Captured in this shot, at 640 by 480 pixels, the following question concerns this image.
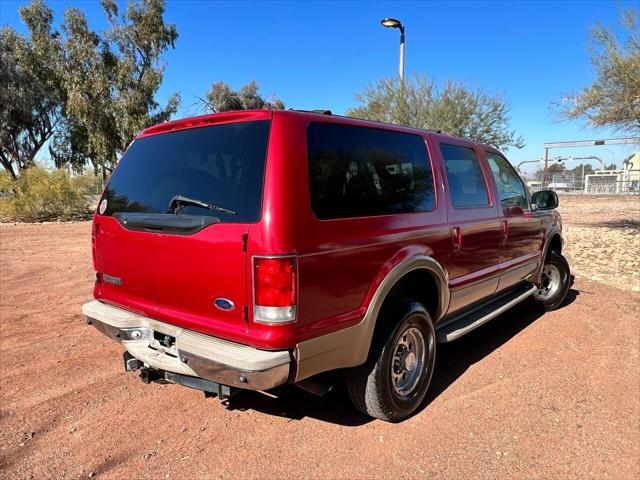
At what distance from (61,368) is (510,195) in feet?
15.2

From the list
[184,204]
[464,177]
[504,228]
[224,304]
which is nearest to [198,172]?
[184,204]

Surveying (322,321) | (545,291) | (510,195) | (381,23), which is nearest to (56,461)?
(322,321)

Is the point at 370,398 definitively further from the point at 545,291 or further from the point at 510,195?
the point at 545,291

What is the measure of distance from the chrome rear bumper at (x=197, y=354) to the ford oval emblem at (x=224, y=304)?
0.19 m

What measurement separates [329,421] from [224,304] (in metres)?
1.35

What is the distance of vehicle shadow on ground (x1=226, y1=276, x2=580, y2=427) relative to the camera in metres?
3.33

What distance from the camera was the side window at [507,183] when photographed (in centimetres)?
462

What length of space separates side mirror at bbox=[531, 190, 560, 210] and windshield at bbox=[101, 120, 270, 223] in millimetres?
3897

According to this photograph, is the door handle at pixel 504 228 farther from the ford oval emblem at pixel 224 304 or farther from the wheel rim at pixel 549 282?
the ford oval emblem at pixel 224 304

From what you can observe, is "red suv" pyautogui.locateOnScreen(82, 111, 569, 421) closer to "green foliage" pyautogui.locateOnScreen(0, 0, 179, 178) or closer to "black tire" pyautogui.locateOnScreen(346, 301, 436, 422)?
"black tire" pyautogui.locateOnScreen(346, 301, 436, 422)

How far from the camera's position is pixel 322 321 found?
2531 mm

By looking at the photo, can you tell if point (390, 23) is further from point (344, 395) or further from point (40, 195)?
point (40, 195)

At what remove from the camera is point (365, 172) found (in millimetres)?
2939

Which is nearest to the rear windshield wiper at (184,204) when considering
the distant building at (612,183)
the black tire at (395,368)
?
the black tire at (395,368)
